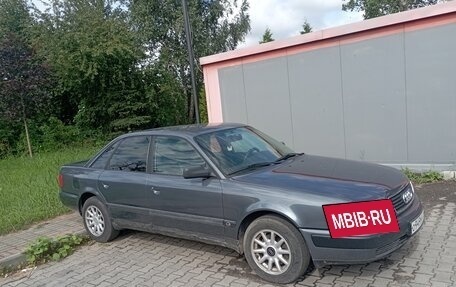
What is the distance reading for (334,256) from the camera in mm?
3338

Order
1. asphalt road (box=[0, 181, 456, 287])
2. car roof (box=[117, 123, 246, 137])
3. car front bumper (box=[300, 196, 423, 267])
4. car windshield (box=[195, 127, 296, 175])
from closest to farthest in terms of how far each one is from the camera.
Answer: car front bumper (box=[300, 196, 423, 267])
asphalt road (box=[0, 181, 456, 287])
car windshield (box=[195, 127, 296, 175])
car roof (box=[117, 123, 246, 137])

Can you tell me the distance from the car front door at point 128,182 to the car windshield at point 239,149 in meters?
0.88

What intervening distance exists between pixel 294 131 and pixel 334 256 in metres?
5.03

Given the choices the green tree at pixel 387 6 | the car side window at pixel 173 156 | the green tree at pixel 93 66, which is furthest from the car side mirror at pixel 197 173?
the green tree at pixel 387 6

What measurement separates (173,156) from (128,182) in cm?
71

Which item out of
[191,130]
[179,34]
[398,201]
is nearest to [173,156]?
[191,130]

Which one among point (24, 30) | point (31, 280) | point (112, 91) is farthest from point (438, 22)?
point (24, 30)

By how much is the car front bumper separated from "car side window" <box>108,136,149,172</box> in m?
2.24

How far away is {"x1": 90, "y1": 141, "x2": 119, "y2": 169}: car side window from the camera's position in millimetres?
5204

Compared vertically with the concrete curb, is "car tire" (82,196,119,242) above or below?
above

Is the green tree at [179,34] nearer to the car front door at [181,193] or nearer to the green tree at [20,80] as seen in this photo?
the green tree at [20,80]

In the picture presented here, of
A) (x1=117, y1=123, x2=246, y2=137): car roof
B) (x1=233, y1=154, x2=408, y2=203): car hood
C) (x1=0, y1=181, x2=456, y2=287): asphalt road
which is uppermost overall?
(x1=117, y1=123, x2=246, y2=137): car roof

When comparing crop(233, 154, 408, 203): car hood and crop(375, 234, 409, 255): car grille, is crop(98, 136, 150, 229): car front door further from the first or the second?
crop(375, 234, 409, 255): car grille

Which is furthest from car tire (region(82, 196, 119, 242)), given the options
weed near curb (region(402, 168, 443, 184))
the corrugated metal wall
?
weed near curb (region(402, 168, 443, 184))
